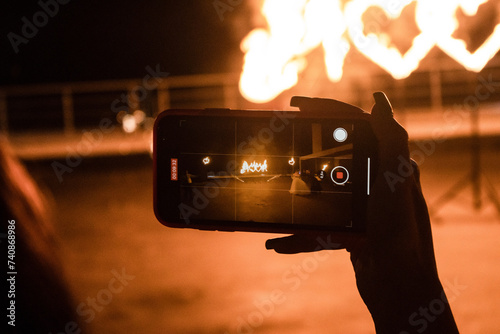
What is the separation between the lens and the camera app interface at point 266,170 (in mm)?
A: 1462

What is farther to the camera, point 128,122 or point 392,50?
point 392,50

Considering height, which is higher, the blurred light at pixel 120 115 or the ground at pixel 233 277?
the blurred light at pixel 120 115

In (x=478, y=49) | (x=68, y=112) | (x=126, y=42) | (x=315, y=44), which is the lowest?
(x=68, y=112)

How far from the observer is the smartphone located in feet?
4.70

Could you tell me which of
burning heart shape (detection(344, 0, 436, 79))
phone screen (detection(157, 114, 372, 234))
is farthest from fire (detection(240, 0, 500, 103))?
phone screen (detection(157, 114, 372, 234))

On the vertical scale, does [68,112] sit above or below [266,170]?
below

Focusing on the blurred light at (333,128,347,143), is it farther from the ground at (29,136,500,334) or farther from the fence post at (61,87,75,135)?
the fence post at (61,87,75,135)

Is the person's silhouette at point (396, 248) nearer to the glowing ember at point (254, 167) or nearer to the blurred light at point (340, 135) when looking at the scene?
the blurred light at point (340, 135)

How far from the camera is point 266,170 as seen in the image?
1.52 m

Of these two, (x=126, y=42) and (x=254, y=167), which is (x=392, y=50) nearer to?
(x=126, y=42)

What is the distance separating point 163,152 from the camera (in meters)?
1.59

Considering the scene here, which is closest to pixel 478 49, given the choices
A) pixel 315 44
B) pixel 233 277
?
pixel 233 277

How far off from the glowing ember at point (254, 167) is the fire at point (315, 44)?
25.1 ft

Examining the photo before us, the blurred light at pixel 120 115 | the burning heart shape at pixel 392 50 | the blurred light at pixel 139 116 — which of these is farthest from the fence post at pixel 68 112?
the burning heart shape at pixel 392 50
